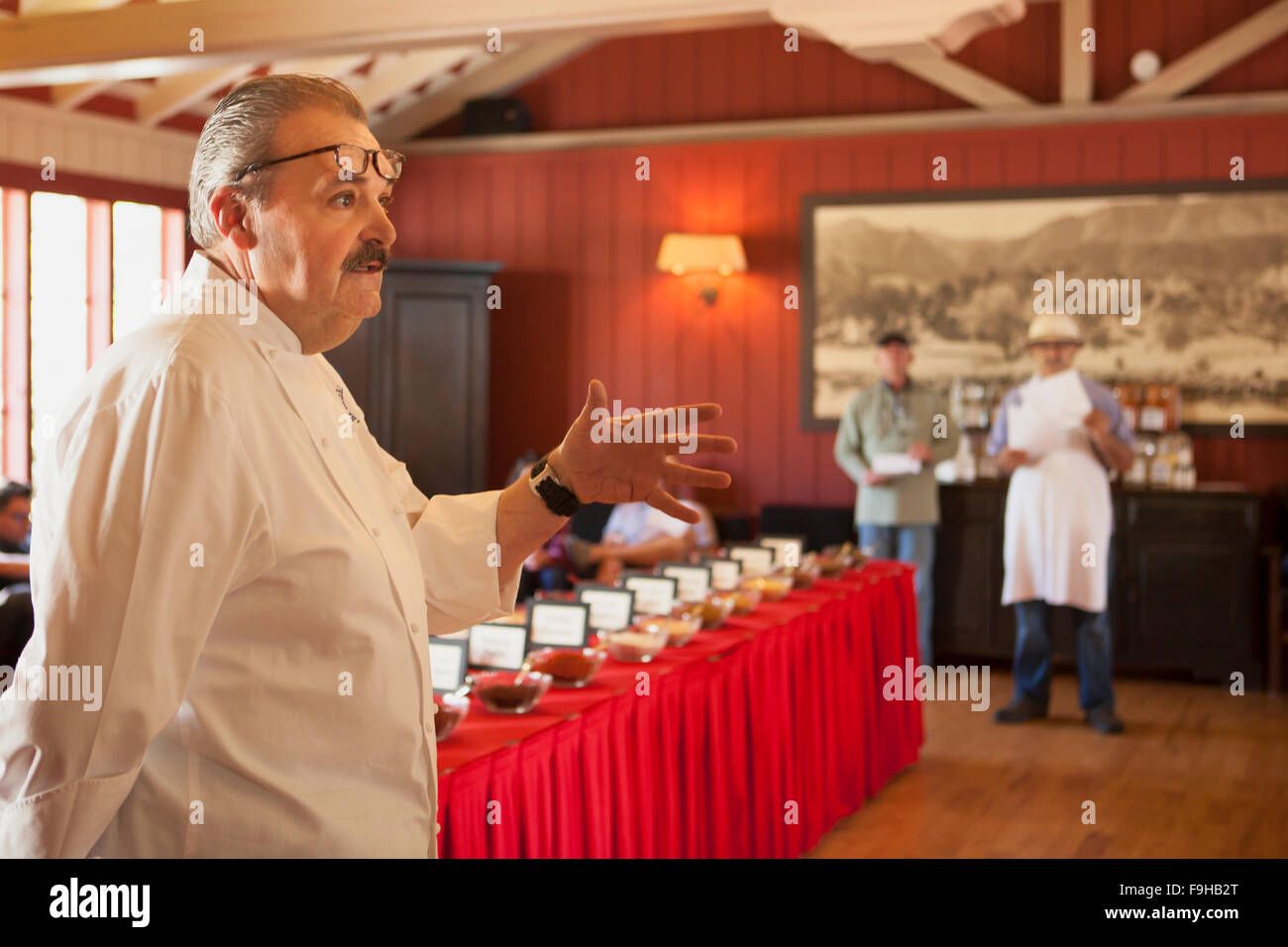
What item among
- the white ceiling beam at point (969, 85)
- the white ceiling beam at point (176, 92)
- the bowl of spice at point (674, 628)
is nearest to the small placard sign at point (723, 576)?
the bowl of spice at point (674, 628)

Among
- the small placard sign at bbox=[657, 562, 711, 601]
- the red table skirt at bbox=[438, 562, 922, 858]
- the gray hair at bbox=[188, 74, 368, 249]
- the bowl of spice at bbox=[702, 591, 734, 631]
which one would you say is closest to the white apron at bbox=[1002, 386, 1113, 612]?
the red table skirt at bbox=[438, 562, 922, 858]

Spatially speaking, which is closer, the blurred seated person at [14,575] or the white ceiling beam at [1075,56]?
the blurred seated person at [14,575]

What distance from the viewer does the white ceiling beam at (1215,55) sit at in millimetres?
6645

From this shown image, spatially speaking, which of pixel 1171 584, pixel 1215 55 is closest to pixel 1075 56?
pixel 1215 55

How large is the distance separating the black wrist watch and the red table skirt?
626mm

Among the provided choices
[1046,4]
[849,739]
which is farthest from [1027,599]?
[1046,4]

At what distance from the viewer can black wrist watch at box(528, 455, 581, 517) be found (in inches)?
65.5

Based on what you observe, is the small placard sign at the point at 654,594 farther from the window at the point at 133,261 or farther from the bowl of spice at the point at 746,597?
the window at the point at 133,261

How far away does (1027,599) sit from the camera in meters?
5.40

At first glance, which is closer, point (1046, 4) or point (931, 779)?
point (931, 779)

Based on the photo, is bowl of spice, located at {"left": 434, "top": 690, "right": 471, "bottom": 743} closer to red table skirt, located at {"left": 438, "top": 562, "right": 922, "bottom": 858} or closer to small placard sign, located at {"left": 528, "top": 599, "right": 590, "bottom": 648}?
red table skirt, located at {"left": 438, "top": 562, "right": 922, "bottom": 858}

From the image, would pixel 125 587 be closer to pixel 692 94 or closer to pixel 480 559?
pixel 480 559

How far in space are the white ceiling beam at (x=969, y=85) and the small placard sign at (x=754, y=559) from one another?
3.65m
